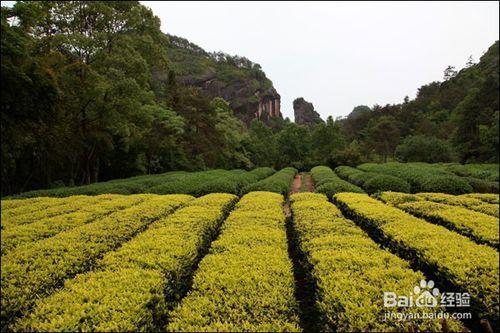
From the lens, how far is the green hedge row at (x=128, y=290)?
3502 millimetres

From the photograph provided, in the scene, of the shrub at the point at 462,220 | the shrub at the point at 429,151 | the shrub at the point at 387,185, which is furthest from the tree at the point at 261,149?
the shrub at the point at 462,220

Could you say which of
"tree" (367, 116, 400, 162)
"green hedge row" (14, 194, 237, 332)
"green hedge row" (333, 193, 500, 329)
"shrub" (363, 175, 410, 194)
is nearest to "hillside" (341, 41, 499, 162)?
"tree" (367, 116, 400, 162)

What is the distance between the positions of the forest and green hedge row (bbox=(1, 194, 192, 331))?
24.5 feet

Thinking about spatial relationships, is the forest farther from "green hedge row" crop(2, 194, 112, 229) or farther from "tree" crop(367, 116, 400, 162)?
"tree" crop(367, 116, 400, 162)

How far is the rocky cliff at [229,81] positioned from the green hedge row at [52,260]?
78402 millimetres

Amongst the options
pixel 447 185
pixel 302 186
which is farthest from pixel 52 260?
pixel 302 186

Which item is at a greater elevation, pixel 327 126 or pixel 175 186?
pixel 327 126

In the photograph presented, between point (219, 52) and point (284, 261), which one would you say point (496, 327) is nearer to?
point (284, 261)

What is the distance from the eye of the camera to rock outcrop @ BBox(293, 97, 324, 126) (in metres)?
127

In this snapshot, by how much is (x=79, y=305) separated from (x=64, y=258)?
2055 millimetres

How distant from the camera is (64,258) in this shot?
17.8 feet

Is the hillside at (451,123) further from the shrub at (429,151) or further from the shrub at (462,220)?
the shrub at (462,220)

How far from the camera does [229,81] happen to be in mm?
99188

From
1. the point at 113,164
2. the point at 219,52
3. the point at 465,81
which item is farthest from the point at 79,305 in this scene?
the point at 219,52
